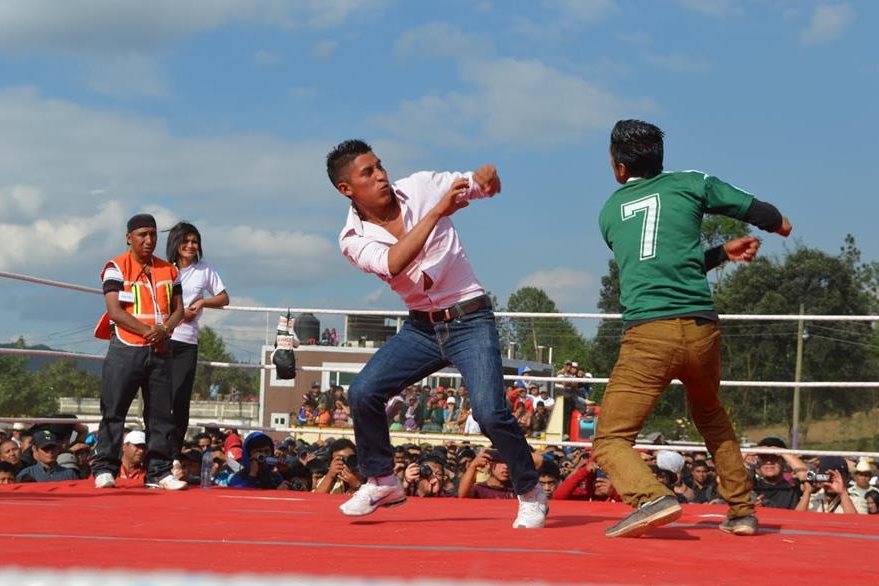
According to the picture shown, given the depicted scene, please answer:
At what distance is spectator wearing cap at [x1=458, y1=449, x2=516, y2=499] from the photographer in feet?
27.8

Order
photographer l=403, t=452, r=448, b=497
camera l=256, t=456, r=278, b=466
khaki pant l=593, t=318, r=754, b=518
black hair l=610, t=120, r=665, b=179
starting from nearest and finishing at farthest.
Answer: khaki pant l=593, t=318, r=754, b=518
black hair l=610, t=120, r=665, b=179
photographer l=403, t=452, r=448, b=497
camera l=256, t=456, r=278, b=466

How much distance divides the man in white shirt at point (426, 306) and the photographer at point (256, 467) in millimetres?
3919

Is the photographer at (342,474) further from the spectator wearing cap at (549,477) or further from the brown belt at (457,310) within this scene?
the brown belt at (457,310)

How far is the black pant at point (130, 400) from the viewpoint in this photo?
8.09 meters

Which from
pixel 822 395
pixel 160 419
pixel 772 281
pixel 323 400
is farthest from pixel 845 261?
pixel 160 419

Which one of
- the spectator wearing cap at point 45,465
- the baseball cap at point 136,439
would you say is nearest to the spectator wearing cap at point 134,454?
the baseball cap at point 136,439

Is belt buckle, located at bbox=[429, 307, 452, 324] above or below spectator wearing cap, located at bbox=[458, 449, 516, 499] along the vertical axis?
above

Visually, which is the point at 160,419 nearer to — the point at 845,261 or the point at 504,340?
the point at 504,340

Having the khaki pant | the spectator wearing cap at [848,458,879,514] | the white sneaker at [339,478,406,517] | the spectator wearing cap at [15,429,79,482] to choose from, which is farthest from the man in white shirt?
the spectator wearing cap at [848,458,879,514]

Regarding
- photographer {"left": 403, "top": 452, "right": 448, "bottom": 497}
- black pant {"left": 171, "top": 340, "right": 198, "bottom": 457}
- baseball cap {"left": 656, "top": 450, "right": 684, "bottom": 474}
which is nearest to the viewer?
black pant {"left": 171, "top": 340, "right": 198, "bottom": 457}

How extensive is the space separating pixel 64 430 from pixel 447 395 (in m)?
3.76

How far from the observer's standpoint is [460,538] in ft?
16.4

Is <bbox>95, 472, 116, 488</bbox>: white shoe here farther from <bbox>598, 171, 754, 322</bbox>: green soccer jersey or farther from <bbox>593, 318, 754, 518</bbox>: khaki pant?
<bbox>598, 171, 754, 322</bbox>: green soccer jersey

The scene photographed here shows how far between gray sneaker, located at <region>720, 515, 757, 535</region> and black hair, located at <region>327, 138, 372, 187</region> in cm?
232
